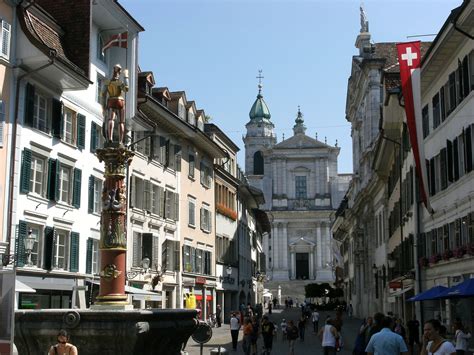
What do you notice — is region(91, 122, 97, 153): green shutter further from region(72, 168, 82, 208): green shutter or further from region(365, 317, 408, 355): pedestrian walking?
region(365, 317, 408, 355): pedestrian walking

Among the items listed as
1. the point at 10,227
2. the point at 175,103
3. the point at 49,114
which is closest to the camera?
the point at 10,227

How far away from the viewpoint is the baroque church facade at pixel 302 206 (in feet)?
438

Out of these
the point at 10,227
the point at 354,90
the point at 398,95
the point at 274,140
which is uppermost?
the point at 274,140

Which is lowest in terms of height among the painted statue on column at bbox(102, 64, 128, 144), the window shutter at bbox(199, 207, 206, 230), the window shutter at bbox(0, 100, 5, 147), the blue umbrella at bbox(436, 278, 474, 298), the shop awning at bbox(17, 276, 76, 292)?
the blue umbrella at bbox(436, 278, 474, 298)

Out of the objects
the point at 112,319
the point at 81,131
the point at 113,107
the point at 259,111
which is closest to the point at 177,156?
the point at 81,131

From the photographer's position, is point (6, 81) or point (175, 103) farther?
point (175, 103)

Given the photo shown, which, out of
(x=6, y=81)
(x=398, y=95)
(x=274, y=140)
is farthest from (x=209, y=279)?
(x=274, y=140)

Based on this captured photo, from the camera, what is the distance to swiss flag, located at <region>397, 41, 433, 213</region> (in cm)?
2836

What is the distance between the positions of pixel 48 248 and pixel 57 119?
5.05 metres

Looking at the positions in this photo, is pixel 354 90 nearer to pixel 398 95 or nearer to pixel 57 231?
pixel 398 95

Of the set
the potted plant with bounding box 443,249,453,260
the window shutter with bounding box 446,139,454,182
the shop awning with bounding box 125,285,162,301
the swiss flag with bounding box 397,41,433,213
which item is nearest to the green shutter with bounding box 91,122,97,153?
the shop awning with bounding box 125,285,162,301

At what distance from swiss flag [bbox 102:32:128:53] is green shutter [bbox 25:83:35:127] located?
154 inches

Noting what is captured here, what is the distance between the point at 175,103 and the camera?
155 feet

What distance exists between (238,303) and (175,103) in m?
23.9
